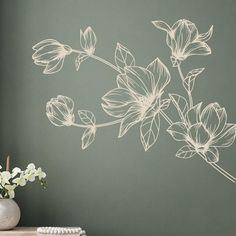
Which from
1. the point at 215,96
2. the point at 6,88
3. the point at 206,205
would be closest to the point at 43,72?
the point at 6,88

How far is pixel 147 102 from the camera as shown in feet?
10.1

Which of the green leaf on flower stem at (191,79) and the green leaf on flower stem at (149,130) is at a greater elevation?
A: the green leaf on flower stem at (191,79)

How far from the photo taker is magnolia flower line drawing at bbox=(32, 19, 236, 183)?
3053 mm

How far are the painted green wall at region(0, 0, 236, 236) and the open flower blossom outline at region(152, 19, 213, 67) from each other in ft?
0.11

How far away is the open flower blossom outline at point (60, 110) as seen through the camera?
10.2 feet

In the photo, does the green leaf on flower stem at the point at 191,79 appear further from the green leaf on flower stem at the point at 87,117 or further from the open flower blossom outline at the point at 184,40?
the green leaf on flower stem at the point at 87,117

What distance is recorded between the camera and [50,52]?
3.13m

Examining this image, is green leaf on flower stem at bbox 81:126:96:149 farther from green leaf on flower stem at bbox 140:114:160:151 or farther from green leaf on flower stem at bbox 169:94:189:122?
green leaf on flower stem at bbox 169:94:189:122

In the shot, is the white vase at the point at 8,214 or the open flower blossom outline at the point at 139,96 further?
the open flower blossom outline at the point at 139,96

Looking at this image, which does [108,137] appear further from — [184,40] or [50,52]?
[184,40]

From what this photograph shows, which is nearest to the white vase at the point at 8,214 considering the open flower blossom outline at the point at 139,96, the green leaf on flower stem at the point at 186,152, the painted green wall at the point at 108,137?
the painted green wall at the point at 108,137

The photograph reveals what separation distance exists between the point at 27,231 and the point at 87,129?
0.66m

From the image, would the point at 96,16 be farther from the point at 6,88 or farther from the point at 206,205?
the point at 206,205

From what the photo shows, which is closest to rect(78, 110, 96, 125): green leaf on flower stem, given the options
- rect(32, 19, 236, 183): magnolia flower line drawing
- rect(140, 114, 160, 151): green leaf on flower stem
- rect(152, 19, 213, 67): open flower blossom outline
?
rect(32, 19, 236, 183): magnolia flower line drawing
